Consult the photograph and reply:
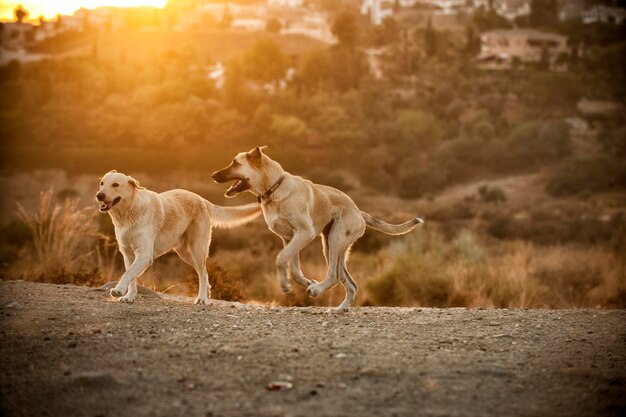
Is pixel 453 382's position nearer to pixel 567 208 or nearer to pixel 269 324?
pixel 269 324

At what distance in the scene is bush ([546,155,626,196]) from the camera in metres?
53.9

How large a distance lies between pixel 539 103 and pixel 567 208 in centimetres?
2208

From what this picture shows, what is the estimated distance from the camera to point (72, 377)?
21.5 feet

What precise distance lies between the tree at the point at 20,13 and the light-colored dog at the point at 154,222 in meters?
42.1

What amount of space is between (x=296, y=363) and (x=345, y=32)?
6788cm

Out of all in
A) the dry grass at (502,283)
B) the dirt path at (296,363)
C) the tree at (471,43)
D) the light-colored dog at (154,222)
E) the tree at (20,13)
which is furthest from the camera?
the tree at (471,43)

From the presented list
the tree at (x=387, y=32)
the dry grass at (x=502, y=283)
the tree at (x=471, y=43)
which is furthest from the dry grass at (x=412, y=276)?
the tree at (x=387, y=32)

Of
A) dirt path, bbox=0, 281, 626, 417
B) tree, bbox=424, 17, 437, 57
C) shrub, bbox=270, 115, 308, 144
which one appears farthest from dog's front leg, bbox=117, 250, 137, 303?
tree, bbox=424, 17, 437, 57

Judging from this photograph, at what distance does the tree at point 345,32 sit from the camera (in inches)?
2844

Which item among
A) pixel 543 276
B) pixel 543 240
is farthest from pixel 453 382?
pixel 543 240

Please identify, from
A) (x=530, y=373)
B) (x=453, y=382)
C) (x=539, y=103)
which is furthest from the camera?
(x=539, y=103)

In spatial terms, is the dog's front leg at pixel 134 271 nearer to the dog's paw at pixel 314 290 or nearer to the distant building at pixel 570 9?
the dog's paw at pixel 314 290

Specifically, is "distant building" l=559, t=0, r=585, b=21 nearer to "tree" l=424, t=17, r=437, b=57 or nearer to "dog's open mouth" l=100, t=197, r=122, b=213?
"tree" l=424, t=17, r=437, b=57

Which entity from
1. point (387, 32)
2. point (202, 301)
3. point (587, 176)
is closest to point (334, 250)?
point (202, 301)
